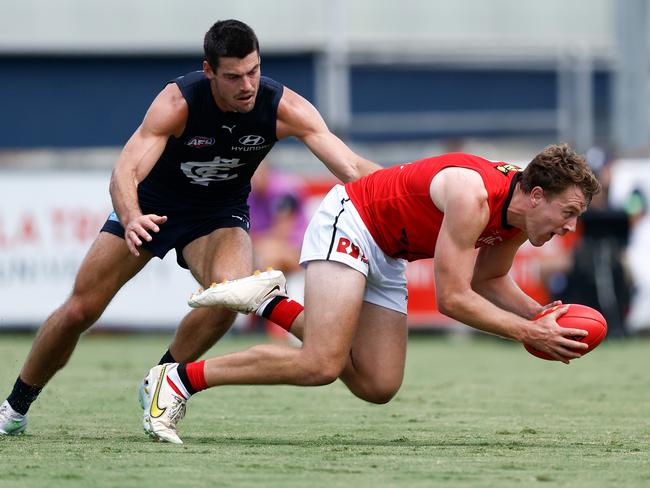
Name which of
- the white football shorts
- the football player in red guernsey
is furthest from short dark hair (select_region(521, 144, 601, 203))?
the white football shorts

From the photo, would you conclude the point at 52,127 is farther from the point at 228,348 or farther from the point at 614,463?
the point at 614,463

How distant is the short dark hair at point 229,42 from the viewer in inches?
296

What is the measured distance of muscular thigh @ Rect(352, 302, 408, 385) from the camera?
778 centimetres

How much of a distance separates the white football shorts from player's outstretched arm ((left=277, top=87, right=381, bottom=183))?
17 centimetres

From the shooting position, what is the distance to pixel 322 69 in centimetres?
2609

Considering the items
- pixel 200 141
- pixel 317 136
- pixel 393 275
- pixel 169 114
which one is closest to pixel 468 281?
pixel 393 275

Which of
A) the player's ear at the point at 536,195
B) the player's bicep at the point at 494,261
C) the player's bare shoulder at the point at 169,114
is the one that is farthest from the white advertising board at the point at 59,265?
the player's ear at the point at 536,195

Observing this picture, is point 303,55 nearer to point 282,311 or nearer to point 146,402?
point 282,311

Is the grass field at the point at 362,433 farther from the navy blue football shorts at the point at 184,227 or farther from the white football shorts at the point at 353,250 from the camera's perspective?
the navy blue football shorts at the point at 184,227

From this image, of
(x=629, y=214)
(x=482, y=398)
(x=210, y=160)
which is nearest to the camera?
(x=210, y=160)

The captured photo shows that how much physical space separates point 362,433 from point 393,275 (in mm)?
933

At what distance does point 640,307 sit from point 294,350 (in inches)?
353

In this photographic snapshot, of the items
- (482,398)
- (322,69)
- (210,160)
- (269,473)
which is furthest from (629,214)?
(322,69)

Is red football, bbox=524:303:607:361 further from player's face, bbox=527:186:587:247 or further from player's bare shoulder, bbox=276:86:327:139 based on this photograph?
player's bare shoulder, bbox=276:86:327:139
